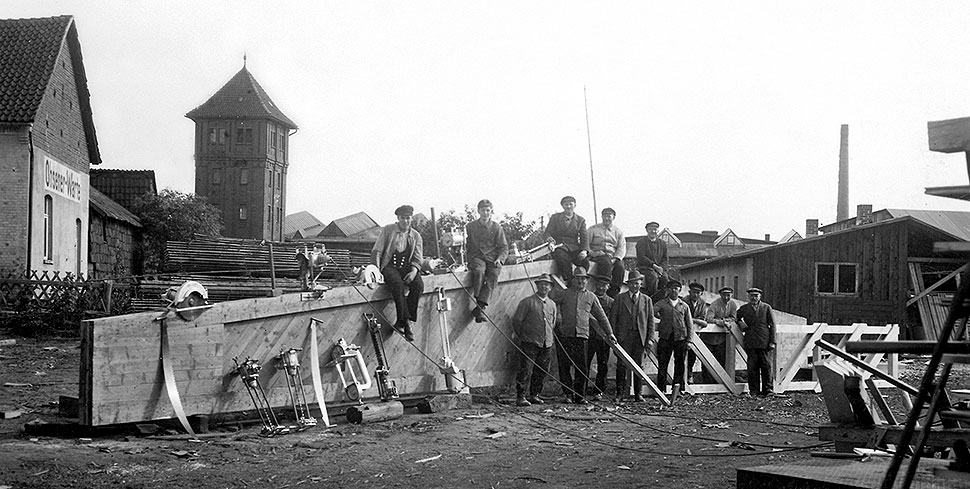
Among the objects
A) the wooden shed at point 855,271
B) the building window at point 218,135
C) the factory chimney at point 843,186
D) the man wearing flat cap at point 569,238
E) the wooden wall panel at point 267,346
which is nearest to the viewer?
the wooden wall panel at point 267,346

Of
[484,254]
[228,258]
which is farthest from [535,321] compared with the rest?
[228,258]

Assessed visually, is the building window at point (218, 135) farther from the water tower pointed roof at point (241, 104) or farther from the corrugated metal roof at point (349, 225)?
the corrugated metal roof at point (349, 225)

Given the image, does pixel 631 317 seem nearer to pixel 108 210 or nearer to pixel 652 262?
pixel 652 262

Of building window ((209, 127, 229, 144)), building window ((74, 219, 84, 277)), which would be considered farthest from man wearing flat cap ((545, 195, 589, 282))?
building window ((209, 127, 229, 144))

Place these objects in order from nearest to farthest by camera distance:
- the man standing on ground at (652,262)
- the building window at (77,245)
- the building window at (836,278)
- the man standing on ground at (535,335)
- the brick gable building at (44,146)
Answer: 1. the man standing on ground at (535,335)
2. the man standing on ground at (652,262)
3. the brick gable building at (44,146)
4. the building window at (836,278)
5. the building window at (77,245)

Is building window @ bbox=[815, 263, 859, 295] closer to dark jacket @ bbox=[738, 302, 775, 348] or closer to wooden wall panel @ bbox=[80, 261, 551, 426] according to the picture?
dark jacket @ bbox=[738, 302, 775, 348]

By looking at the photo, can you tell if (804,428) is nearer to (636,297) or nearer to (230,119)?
(636,297)

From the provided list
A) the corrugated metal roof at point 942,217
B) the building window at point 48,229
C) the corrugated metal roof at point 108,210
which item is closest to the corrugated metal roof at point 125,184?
the corrugated metal roof at point 108,210

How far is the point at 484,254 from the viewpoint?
1567 cm

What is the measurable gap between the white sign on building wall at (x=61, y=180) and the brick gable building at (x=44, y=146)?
0.03 m

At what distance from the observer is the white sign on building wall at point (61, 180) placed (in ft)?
107

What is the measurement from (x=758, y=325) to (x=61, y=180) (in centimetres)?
2620

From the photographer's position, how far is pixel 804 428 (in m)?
12.8

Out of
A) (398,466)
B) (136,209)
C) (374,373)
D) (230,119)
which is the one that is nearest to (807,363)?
(374,373)
